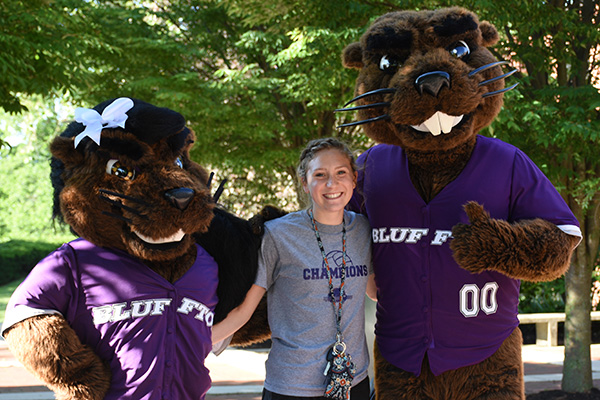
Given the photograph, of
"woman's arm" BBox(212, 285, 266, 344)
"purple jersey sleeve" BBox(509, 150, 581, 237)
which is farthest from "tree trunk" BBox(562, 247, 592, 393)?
"woman's arm" BBox(212, 285, 266, 344)

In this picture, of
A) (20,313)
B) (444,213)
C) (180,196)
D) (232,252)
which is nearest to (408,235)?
(444,213)

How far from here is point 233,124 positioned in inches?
374

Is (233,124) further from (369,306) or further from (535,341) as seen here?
(535,341)

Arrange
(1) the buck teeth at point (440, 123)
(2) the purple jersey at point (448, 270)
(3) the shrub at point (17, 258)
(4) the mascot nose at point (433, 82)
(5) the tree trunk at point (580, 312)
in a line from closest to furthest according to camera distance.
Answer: (4) the mascot nose at point (433, 82) < (1) the buck teeth at point (440, 123) < (2) the purple jersey at point (448, 270) < (5) the tree trunk at point (580, 312) < (3) the shrub at point (17, 258)

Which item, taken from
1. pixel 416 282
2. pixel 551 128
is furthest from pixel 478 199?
pixel 551 128

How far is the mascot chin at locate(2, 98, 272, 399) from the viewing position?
2.41m

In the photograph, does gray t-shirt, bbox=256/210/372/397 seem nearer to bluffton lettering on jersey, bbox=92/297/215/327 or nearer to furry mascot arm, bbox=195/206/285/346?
furry mascot arm, bbox=195/206/285/346

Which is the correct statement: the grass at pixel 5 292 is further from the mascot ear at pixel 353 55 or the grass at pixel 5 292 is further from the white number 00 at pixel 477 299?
the white number 00 at pixel 477 299

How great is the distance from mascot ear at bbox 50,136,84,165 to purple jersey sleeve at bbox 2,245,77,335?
15.8 inches

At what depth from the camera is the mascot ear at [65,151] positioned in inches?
103

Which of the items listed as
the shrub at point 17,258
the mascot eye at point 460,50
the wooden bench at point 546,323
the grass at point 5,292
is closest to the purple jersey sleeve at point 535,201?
the mascot eye at point 460,50

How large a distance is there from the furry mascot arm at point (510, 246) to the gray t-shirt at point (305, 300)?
582mm

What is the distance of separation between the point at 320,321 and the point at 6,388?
5820mm

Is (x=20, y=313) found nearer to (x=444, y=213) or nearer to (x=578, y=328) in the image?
(x=444, y=213)
